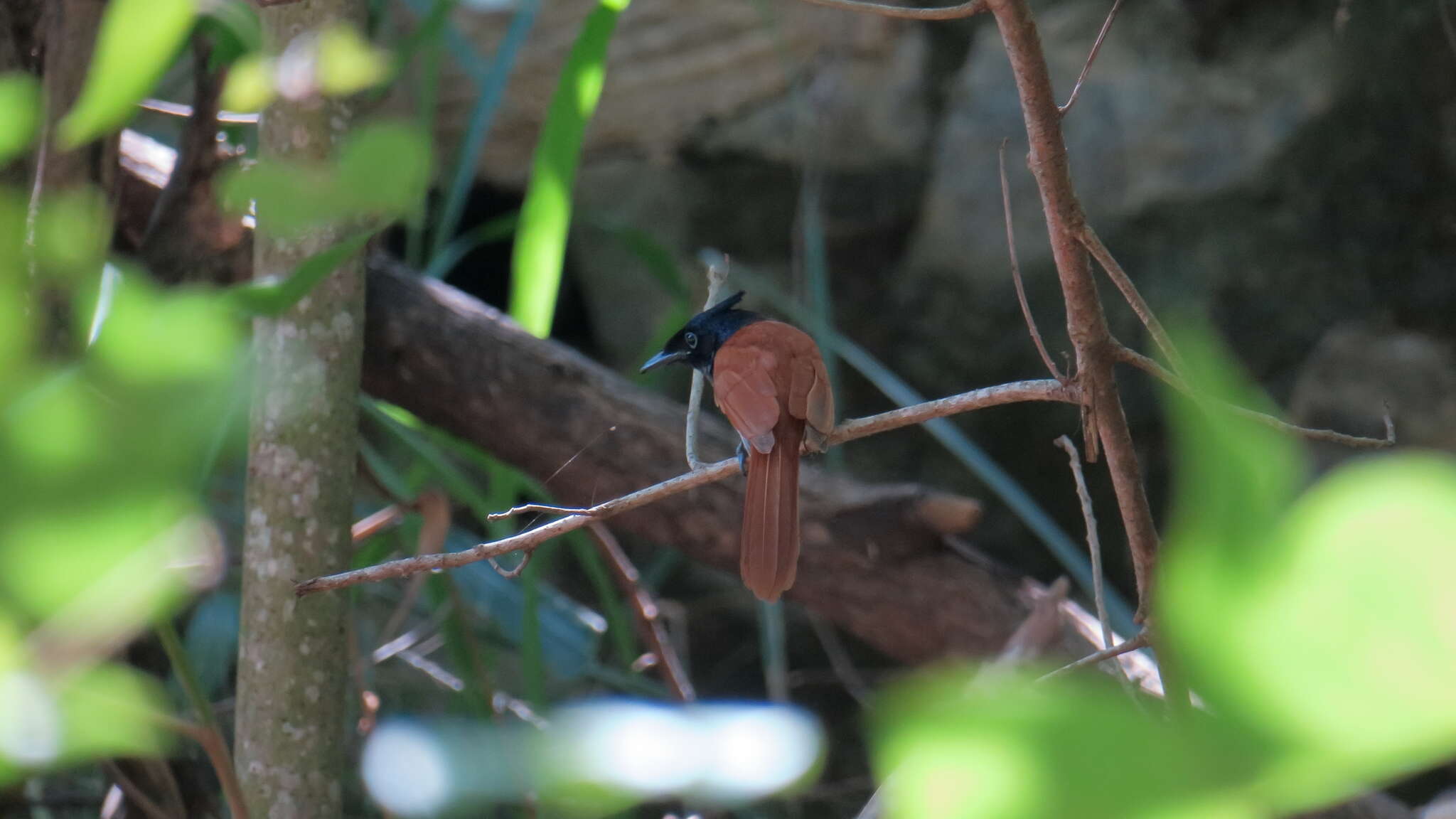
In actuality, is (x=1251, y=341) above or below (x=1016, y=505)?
above

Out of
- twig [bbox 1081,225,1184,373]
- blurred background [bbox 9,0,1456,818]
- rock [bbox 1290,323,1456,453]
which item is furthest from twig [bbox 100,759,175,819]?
rock [bbox 1290,323,1456,453]

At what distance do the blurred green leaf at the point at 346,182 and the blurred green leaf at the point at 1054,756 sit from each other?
197mm

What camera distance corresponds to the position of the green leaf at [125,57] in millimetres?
299

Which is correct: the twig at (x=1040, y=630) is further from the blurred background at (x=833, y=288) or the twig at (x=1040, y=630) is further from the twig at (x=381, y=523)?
the twig at (x=381, y=523)

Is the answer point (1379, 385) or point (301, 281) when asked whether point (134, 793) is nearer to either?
point (301, 281)

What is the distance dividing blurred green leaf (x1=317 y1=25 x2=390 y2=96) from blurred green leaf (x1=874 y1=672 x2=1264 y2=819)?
56 cm

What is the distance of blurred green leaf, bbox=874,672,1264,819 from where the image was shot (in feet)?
0.52

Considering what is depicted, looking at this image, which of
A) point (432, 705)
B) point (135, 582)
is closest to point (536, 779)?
point (135, 582)

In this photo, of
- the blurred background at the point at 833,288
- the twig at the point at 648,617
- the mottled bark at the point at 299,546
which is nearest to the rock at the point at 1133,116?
the blurred background at the point at 833,288

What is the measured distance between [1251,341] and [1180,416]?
4.08 m

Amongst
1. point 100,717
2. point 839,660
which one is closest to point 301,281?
point 100,717

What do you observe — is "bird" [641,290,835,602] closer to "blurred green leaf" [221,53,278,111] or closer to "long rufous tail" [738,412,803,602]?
"long rufous tail" [738,412,803,602]

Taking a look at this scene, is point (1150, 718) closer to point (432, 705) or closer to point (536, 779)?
point (536, 779)

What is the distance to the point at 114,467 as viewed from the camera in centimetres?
19
